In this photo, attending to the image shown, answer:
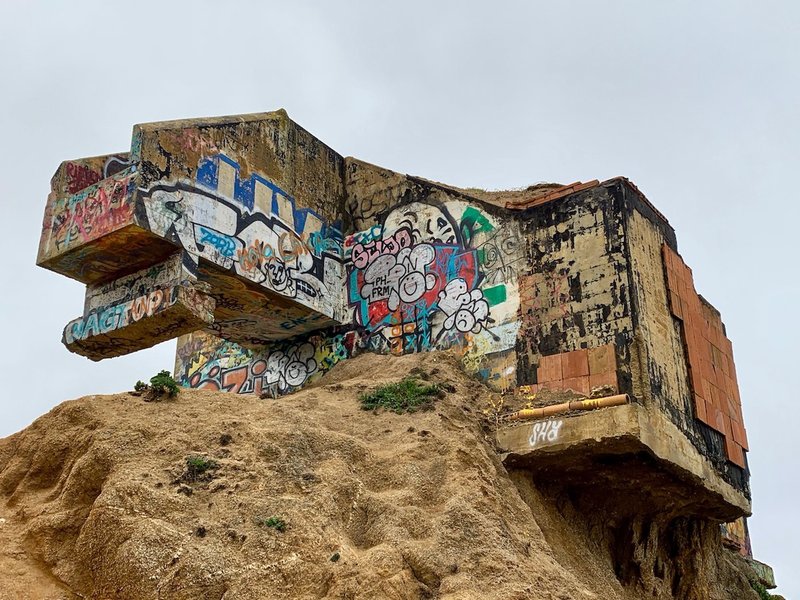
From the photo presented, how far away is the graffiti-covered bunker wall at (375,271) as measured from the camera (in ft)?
52.1

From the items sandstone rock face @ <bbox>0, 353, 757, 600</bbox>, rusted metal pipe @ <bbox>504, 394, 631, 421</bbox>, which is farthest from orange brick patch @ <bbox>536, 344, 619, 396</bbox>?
sandstone rock face @ <bbox>0, 353, 757, 600</bbox>

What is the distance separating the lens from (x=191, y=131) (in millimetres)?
17141

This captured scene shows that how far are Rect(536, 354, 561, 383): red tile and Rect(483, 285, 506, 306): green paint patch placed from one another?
167 centimetres

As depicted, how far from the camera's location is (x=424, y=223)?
62.5ft

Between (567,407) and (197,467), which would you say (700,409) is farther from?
(197,467)

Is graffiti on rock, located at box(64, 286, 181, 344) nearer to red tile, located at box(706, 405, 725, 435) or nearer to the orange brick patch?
the orange brick patch

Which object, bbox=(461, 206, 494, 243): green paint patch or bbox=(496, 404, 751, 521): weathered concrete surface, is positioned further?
bbox=(461, 206, 494, 243): green paint patch

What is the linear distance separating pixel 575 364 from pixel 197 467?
23.3 feet

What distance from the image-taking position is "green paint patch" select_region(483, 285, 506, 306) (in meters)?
17.2

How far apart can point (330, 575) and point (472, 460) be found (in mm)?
3774

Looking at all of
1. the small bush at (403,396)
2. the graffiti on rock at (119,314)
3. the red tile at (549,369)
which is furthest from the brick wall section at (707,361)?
the graffiti on rock at (119,314)

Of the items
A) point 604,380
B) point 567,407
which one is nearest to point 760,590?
point 604,380

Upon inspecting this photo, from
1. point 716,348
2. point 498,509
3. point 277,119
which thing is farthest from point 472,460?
point 277,119

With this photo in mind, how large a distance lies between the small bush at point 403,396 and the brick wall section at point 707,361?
5.07m
